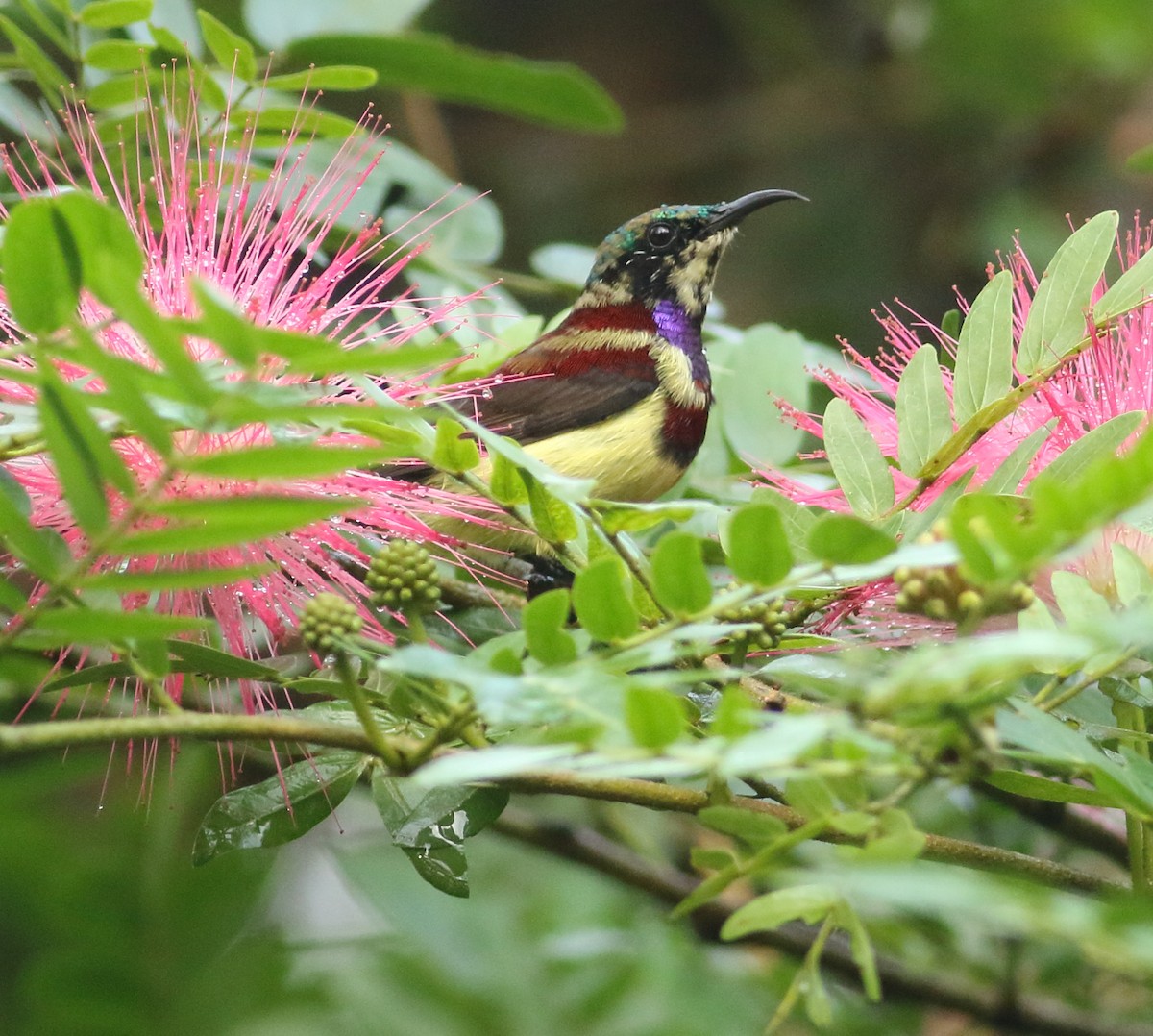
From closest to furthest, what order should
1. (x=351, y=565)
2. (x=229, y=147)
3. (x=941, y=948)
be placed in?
(x=351, y=565) → (x=229, y=147) → (x=941, y=948)

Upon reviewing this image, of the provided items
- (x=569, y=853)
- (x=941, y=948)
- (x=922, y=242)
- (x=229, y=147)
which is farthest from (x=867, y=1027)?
(x=922, y=242)

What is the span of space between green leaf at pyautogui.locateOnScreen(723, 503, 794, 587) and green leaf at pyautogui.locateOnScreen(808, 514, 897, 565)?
3 centimetres

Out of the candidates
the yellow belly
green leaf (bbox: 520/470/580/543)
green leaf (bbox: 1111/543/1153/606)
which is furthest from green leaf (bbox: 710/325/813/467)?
green leaf (bbox: 1111/543/1153/606)

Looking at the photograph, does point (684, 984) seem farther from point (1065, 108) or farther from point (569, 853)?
point (1065, 108)

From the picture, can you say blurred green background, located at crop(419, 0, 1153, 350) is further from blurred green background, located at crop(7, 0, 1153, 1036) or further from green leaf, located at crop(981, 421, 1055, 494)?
green leaf, located at crop(981, 421, 1055, 494)

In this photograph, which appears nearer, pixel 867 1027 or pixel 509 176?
pixel 867 1027

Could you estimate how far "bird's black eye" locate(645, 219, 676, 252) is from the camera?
10.00 ft

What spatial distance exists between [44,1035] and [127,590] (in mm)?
1674

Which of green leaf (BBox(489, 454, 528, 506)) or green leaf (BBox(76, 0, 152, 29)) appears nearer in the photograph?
green leaf (BBox(489, 454, 528, 506))

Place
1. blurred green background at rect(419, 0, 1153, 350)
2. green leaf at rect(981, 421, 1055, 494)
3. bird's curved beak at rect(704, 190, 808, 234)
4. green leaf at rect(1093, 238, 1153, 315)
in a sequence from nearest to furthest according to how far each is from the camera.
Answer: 1. green leaf at rect(981, 421, 1055, 494)
2. green leaf at rect(1093, 238, 1153, 315)
3. bird's curved beak at rect(704, 190, 808, 234)
4. blurred green background at rect(419, 0, 1153, 350)

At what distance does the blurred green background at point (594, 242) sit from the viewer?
8.56 ft

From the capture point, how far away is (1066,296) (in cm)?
164

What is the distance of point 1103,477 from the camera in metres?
0.96

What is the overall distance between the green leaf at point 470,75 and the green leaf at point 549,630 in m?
1.38
